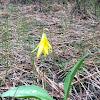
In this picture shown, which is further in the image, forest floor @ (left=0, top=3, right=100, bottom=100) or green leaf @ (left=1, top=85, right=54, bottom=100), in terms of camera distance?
forest floor @ (left=0, top=3, right=100, bottom=100)

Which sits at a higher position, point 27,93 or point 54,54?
point 54,54

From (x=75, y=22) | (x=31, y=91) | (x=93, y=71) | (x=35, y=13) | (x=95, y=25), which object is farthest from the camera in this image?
(x=35, y=13)

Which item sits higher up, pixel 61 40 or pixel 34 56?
pixel 61 40

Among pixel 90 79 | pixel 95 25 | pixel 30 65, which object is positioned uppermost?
pixel 95 25

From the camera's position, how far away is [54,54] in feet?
6.45

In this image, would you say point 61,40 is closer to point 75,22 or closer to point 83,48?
point 83,48

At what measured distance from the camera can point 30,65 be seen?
1.72 meters

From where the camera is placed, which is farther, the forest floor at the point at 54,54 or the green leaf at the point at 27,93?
the forest floor at the point at 54,54

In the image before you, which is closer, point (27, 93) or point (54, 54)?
point (27, 93)

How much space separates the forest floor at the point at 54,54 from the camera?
1394 mm

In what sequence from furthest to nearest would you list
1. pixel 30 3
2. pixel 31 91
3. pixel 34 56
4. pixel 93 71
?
pixel 30 3 < pixel 34 56 < pixel 93 71 < pixel 31 91

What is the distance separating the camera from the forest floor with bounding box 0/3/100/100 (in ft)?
4.57

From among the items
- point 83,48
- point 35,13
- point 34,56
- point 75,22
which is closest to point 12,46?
point 34,56

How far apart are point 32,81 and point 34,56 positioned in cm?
51
